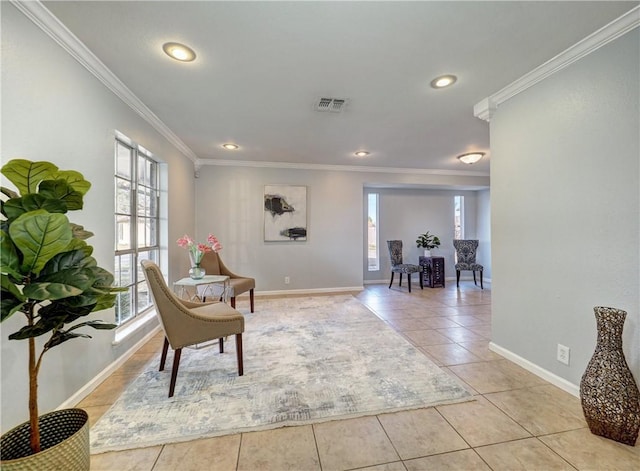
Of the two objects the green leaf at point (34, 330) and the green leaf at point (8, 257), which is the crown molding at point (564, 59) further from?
the green leaf at point (34, 330)

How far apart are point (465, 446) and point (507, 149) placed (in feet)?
7.60

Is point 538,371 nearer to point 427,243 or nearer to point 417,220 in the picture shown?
point 427,243

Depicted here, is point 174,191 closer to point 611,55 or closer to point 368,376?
point 368,376

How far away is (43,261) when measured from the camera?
1.02 m

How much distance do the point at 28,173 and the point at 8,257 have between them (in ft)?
1.22

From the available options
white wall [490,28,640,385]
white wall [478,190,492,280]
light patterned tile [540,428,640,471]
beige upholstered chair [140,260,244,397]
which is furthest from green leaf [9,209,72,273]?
white wall [478,190,492,280]

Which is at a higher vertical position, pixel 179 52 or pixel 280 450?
pixel 179 52

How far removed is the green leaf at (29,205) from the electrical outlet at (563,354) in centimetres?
311

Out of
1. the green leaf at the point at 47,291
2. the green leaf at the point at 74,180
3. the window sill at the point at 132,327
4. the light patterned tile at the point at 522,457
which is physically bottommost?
the light patterned tile at the point at 522,457

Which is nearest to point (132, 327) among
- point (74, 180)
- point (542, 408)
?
point (74, 180)

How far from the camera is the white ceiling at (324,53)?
5.14ft

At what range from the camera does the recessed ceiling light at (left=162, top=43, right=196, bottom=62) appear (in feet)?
6.09

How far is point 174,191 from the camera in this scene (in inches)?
148

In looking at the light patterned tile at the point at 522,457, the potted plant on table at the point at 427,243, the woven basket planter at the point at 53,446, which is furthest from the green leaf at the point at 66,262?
the potted plant on table at the point at 427,243
